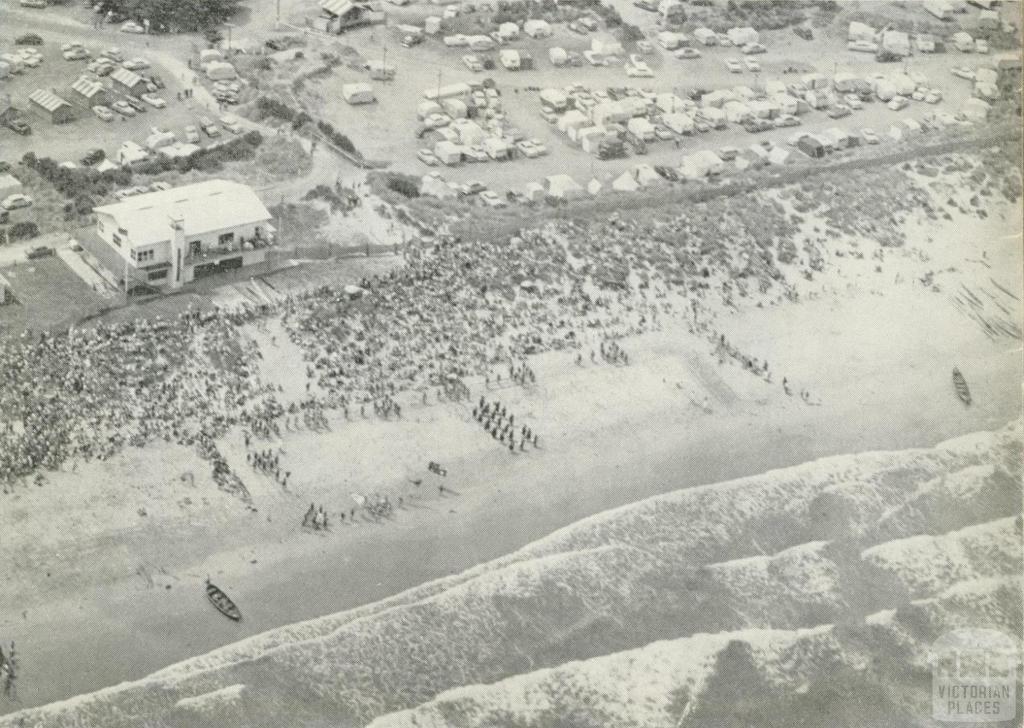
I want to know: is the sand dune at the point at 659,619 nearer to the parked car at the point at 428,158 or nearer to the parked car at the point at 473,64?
the parked car at the point at 428,158

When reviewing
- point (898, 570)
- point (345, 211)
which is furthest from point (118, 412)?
point (898, 570)

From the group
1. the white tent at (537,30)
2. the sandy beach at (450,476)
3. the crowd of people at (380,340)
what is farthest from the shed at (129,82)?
the sandy beach at (450,476)

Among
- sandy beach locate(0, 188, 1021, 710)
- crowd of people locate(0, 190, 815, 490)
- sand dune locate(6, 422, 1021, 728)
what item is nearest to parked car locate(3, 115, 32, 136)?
crowd of people locate(0, 190, 815, 490)

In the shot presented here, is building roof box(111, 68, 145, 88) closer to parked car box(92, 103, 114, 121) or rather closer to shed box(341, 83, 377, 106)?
parked car box(92, 103, 114, 121)

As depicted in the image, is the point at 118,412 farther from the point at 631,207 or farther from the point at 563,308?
the point at 631,207

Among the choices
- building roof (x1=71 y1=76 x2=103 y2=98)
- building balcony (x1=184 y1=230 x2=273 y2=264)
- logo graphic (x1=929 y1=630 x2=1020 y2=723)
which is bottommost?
→ logo graphic (x1=929 y1=630 x2=1020 y2=723)

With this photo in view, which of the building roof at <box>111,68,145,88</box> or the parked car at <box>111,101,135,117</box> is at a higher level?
the building roof at <box>111,68,145,88</box>
